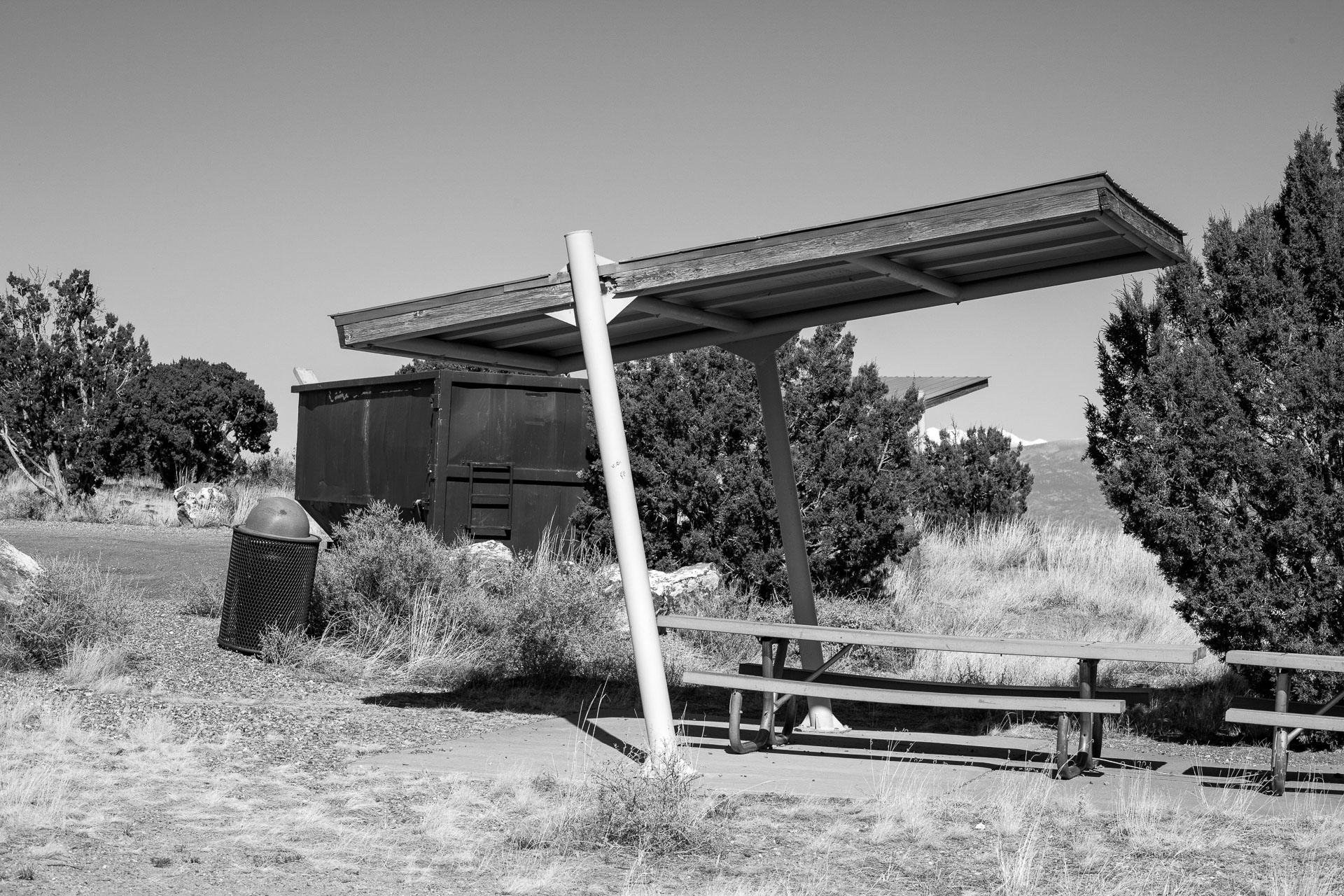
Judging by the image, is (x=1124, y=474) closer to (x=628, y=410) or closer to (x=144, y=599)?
(x=628, y=410)

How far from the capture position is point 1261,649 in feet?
23.0

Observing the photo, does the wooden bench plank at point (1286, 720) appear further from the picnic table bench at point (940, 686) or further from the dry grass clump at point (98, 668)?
the dry grass clump at point (98, 668)

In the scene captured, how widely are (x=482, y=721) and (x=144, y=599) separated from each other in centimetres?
501

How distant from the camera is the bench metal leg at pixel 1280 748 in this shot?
19.0ft

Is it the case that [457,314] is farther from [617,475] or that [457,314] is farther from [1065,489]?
[1065,489]

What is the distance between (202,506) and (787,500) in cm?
1801

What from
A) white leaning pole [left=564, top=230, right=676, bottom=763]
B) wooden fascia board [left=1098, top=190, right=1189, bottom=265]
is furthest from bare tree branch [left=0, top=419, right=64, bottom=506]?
wooden fascia board [left=1098, top=190, right=1189, bottom=265]

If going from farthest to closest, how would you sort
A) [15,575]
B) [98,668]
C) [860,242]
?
[15,575]
[98,668]
[860,242]

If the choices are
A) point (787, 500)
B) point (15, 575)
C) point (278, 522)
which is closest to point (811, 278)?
point (787, 500)

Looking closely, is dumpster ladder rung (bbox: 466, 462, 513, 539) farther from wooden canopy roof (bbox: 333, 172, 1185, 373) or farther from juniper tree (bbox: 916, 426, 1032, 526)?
juniper tree (bbox: 916, 426, 1032, 526)

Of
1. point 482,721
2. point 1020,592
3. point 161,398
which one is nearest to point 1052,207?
point 482,721

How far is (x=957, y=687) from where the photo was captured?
7043mm

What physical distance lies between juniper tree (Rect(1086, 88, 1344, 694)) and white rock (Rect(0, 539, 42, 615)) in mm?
7300

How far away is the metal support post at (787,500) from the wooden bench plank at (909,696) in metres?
0.48
